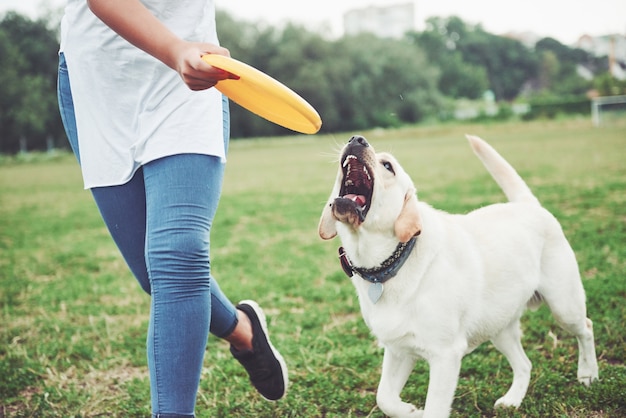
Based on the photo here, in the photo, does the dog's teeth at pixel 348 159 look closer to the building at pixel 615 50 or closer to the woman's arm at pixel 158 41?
the woman's arm at pixel 158 41

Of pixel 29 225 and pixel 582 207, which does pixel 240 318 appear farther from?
pixel 29 225

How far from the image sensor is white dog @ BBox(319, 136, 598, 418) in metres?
2.42

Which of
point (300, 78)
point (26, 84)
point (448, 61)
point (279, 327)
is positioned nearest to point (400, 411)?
point (279, 327)

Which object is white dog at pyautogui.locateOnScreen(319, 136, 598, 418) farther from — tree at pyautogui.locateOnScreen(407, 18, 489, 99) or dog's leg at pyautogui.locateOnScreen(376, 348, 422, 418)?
tree at pyautogui.locateOnScreen(407, 18, 489, 99)

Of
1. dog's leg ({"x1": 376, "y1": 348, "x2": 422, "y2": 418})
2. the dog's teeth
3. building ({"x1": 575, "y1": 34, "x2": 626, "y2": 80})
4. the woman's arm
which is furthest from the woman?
building ({"x1": 575, "y1": 34, "x2": 626, "y2": 80})

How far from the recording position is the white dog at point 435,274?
242 cm

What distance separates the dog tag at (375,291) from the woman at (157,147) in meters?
0.71

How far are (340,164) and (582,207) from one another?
6.25 m

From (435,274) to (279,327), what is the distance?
1898 millimetres

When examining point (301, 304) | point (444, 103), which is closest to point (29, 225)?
point (301, 304)

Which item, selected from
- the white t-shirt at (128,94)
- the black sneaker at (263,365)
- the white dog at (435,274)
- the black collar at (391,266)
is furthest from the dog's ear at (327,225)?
the white t-shirt at (128,94)

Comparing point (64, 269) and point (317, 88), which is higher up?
point (317, 88)

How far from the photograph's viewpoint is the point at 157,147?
6.70 ft

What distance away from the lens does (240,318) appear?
275 cm
